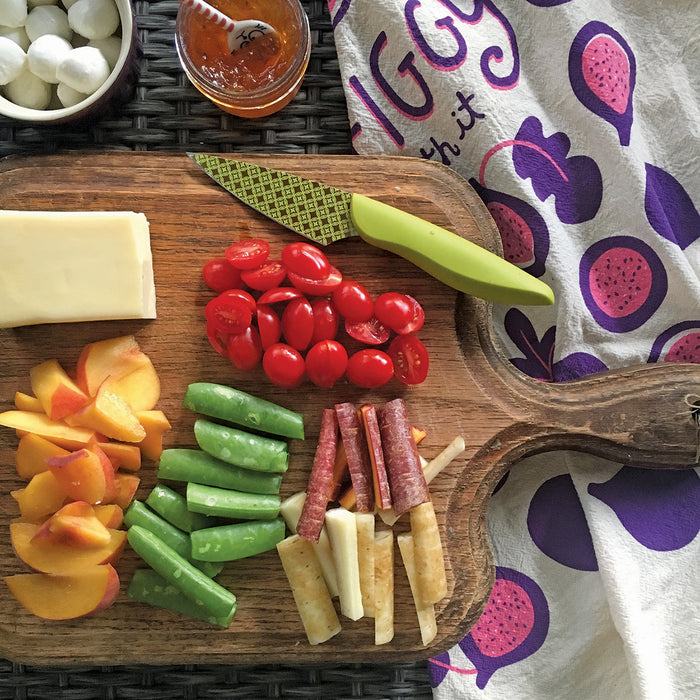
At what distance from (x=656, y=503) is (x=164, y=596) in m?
1.18

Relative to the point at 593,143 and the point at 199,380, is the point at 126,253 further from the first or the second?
the point at 593,143

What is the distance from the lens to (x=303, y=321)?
4.97 feet

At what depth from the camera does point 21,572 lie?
155cm

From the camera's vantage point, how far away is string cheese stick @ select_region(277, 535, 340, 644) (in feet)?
4.92

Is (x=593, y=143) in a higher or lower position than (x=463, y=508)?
higher

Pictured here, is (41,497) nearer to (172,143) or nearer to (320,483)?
(320,483)

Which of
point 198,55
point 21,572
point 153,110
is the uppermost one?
point 198,55

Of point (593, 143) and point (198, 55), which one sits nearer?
point (198, 55)

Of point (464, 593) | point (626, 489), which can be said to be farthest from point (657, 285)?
point (464, 593)

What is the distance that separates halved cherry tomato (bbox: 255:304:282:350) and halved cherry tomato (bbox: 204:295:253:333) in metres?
0.03

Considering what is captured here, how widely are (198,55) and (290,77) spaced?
214 millimetres

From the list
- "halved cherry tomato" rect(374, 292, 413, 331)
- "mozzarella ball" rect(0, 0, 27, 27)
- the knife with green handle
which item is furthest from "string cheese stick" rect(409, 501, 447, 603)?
"mozzarella ball" rect(0, 0, 27, 27)

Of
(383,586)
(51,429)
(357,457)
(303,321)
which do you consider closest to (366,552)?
(383,586)

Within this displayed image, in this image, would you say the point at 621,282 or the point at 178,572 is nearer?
the point at 178,572
